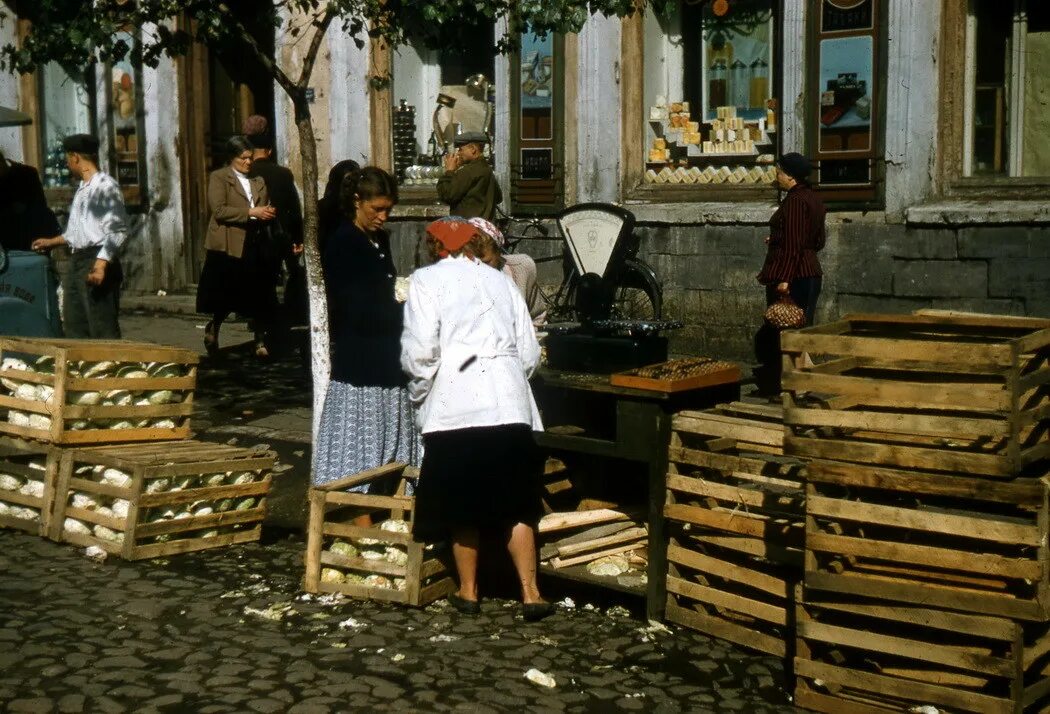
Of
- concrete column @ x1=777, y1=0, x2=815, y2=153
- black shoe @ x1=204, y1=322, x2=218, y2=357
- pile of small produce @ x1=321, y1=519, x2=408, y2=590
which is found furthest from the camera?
black shoe @ x1=204, y1=322, x2=218, y2=357

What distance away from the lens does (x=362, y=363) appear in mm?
6973

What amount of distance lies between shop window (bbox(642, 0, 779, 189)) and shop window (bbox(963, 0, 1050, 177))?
5.55ft

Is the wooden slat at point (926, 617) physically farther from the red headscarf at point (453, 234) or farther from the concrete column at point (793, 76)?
the concrete column at point (793, 76)

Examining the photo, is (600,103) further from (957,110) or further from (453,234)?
(453,234)

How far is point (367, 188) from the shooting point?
688 centimetres

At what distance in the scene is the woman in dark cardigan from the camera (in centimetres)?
691

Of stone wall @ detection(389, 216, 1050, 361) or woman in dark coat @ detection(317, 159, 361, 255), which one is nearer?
woman in dark coat @ detection(317, 159, 361, 255)

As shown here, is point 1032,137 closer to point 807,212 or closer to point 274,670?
point 807,212

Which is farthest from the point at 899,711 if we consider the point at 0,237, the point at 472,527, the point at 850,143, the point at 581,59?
the point at 581,59

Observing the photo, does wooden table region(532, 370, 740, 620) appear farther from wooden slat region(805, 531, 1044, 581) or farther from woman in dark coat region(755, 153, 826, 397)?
woman in dark coat region(755, 153, 826, 397)

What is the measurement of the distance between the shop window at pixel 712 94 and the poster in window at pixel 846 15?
882 mm

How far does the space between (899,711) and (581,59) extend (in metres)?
9.20

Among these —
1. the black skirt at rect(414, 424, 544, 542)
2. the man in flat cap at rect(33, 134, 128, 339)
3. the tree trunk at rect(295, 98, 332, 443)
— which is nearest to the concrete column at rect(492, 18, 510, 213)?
the man in flat cap at rect(33, 134, 128, 339)

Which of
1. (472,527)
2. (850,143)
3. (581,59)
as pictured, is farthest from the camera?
(581,59)
